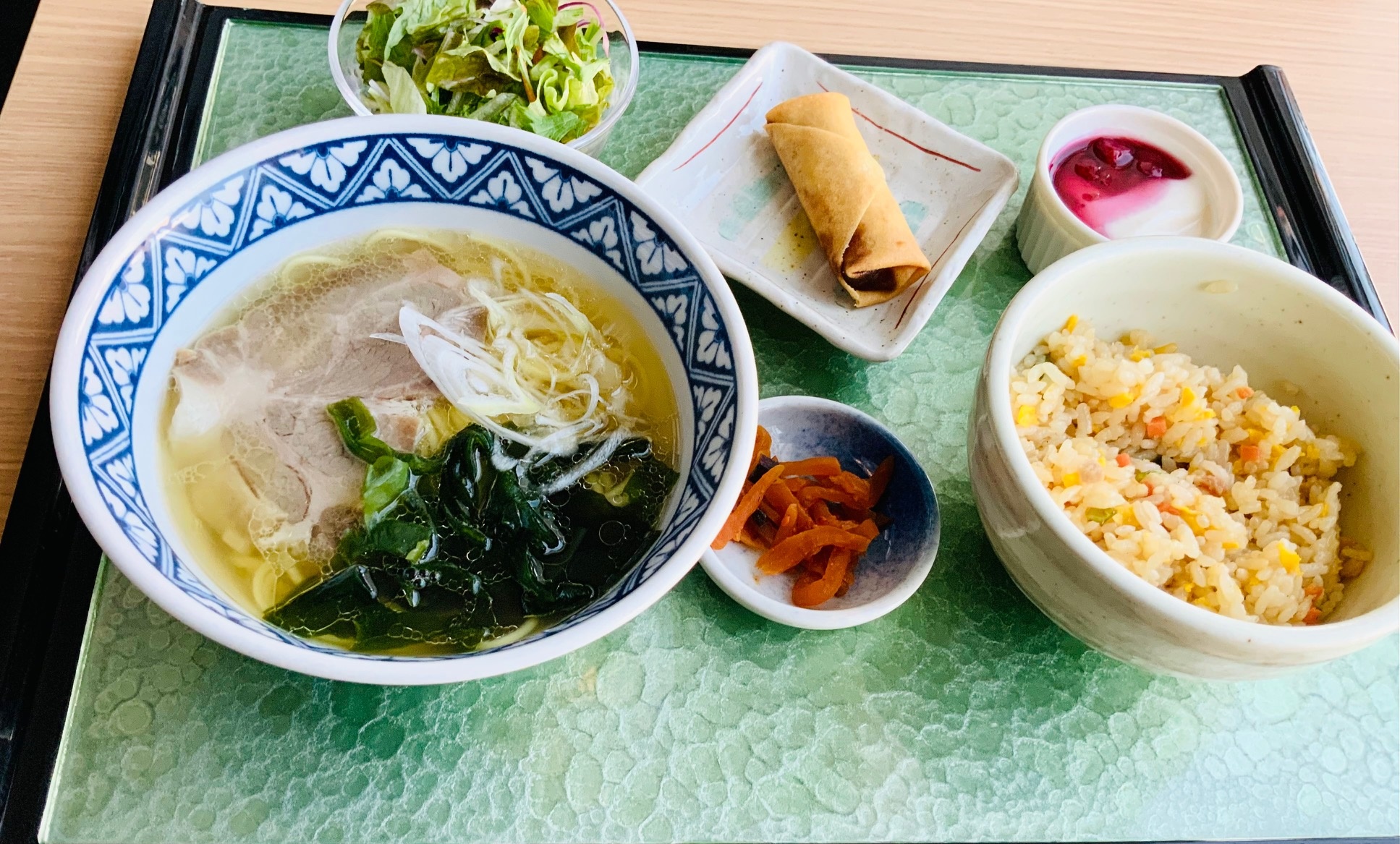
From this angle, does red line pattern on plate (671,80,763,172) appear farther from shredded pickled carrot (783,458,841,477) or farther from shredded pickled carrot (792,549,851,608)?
shredded pickled carrot (792,549,851,608)

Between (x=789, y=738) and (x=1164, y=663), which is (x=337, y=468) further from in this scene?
(x=1164, y=663)

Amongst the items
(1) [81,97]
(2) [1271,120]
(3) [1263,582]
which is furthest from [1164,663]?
(1) [81,97]

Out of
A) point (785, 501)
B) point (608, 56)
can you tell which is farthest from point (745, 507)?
point (608, 56)

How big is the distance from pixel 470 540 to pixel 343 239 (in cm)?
50

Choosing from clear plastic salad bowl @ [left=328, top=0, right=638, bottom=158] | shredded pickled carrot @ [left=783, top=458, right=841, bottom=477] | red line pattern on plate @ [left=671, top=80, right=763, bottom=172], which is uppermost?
clear plastic salad bowl @ [left=328, top=0, right=638, bottom=158]

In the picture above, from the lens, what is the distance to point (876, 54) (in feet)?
6.77

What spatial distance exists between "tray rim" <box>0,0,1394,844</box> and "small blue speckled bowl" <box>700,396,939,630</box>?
629mm

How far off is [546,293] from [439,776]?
671 mm

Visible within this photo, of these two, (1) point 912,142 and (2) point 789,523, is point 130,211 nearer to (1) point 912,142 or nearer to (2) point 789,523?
(2) point 789,523

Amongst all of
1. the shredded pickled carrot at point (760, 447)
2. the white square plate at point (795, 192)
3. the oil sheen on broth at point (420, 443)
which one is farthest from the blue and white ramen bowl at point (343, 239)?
the white square plate at point (795, 192)

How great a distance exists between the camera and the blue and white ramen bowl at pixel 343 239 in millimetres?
840

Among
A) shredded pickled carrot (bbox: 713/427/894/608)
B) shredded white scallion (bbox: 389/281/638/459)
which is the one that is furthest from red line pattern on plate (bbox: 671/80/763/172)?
shredded pickled carrot (bbox: 713/427/894/608)

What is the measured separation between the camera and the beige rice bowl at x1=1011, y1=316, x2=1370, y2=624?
1130 millimetres

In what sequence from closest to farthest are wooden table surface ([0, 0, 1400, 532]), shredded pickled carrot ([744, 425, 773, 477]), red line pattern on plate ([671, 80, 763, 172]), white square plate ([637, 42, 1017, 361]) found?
shredded pickled carrot ([744, 425, 773, 477])
wooden table surface ([0, 0, 1400, 532])
white square plate ([637, 42, 1017, 361])
red line pattern on plate ([671, 80, 763, 172])
